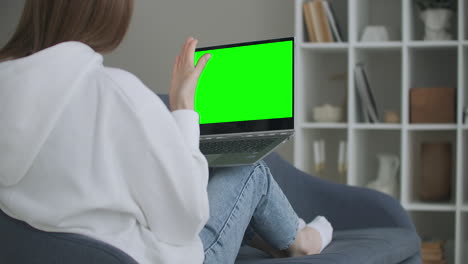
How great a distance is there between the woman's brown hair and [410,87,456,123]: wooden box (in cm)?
207

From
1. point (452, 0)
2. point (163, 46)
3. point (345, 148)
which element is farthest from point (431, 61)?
point (163, 46)

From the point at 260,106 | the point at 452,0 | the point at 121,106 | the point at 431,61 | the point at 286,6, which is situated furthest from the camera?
the point at 286,6

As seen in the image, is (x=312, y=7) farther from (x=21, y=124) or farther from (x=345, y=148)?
(x=21, y=124)

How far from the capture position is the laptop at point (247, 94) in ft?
5.97

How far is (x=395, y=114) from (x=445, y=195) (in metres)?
0.43

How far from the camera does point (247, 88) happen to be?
193cm

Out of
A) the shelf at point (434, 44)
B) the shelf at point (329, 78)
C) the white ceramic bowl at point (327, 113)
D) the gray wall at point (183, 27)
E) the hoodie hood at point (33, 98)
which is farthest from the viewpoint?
the gray wall at point (183, 27)

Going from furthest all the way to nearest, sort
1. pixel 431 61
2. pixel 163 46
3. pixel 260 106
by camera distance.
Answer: pixel 163 46
pixel 431 61
pixel 260 106

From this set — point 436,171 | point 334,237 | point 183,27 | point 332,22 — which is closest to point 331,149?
point 436,171

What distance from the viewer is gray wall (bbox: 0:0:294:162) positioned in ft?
11.8

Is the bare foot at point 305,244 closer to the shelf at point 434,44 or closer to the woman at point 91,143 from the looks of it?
the woman at point 91,143

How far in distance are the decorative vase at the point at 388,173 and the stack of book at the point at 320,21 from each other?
610mm

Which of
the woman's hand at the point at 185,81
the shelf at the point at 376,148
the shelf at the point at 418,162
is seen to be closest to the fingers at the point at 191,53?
the woman's hand at the point at 185,81

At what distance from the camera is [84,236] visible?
1.16 meters
